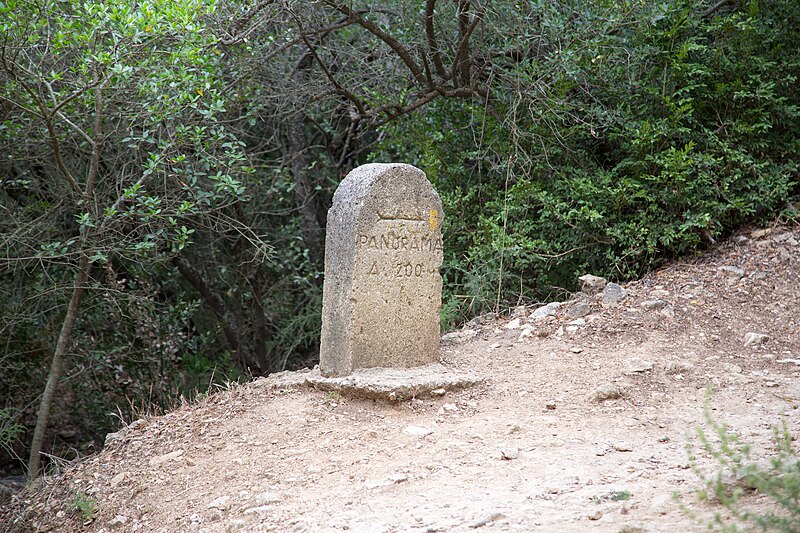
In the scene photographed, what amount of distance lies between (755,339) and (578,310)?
4.67ft

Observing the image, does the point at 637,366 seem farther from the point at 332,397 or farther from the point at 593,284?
the point at 332,397

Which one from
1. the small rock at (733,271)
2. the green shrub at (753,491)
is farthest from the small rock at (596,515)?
the small rock at (733,271)

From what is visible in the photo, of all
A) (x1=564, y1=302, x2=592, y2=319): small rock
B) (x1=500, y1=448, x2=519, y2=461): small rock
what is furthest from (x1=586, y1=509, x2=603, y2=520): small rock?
(x1=564, y1=302, x2=592, y2=319): small rock

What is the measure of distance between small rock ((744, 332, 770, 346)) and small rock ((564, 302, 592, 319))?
1286 millimetres

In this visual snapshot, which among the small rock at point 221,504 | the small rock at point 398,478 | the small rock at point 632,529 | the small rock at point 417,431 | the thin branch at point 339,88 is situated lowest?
the small rock at point 221,504

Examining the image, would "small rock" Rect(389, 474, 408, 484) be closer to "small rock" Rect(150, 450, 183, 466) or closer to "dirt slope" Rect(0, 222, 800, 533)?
"dirt slope" Rect(0, 222, 800, 533)

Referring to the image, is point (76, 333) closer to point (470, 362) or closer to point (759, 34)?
point (470, 362)

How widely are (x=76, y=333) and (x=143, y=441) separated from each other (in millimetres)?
3531

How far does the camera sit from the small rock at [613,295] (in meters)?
7.12

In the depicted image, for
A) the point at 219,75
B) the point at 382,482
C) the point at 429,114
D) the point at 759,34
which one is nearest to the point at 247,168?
the point at 219,75

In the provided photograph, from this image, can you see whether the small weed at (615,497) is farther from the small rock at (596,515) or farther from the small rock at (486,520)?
the small rock at (486,520)

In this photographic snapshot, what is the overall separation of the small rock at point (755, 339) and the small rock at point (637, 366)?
0.97 meters

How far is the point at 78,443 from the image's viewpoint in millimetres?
9328

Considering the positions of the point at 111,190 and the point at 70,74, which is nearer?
the point at 70,74
